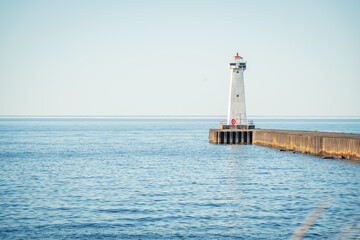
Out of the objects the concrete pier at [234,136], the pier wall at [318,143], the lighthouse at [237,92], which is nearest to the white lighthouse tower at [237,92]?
the lighthouse at [237,92]

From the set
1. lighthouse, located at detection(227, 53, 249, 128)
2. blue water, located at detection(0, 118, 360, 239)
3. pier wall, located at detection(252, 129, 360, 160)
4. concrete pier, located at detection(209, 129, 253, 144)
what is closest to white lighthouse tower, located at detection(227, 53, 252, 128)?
lighthouse, located at detection(227, 53, 249, 128)

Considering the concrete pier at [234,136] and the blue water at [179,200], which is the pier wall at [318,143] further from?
the concrete pier at [234,136]

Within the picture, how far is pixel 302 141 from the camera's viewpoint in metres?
42.0


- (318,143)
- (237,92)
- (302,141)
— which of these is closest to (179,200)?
(318,143)

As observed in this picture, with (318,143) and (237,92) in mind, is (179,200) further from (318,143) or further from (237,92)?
(237,92)

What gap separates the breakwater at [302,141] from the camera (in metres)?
33.8

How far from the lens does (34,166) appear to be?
35.4 meters

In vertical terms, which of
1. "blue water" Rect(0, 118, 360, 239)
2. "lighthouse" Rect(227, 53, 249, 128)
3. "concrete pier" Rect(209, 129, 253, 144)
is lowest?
"blue water" Rect(0, 118, 360, 239)

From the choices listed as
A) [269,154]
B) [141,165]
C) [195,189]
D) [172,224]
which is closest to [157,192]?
[195,189]

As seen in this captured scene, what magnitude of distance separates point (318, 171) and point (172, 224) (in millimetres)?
17868

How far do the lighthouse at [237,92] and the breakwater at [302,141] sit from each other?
2.58 m

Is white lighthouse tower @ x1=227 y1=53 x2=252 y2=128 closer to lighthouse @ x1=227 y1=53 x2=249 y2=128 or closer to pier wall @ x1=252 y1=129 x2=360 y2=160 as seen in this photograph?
lighthouse @ x1=227 y1=53 x2=249 y2=128

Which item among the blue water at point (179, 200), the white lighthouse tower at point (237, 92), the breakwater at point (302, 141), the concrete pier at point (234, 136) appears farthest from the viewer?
the white lighthouse tower at point (237, 92)

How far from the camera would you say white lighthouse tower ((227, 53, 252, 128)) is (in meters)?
56.6
